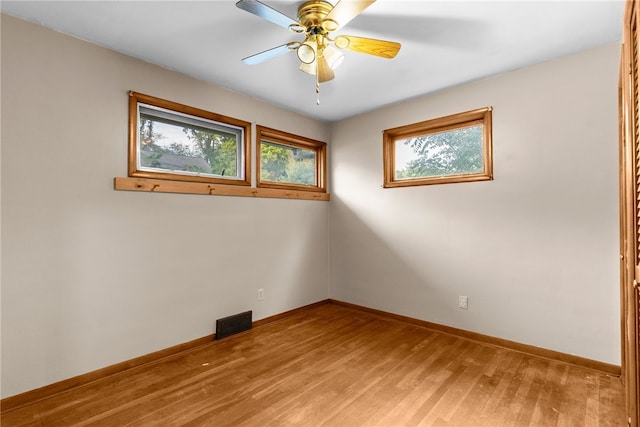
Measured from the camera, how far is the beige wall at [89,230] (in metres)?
1.97

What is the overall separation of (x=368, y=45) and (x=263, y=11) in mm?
669

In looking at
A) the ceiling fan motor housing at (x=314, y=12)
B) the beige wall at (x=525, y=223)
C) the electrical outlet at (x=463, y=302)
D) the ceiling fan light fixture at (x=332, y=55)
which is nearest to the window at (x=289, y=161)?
the beige wall at (x=525, y=223)

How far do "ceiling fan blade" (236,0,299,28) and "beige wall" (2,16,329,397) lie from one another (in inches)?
56.6

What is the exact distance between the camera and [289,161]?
3895 mm

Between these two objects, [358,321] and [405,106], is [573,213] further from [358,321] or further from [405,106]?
[358,321]

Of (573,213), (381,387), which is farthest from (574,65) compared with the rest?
(381,387)

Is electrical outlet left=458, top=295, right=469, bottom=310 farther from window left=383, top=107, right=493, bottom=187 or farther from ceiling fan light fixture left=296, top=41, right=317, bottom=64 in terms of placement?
ceiling fan light fixture left=296, top=41, right=317, bottom=64

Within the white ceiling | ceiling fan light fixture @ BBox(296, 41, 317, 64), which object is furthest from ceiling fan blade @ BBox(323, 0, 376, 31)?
the white ceiling

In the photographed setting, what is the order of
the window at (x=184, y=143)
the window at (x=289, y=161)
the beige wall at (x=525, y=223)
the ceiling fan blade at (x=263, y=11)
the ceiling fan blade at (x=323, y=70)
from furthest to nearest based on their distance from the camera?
the window at (x=289, y=161) < the window at (x=184, y=143) < the beige wall at (x=525, y=223) < the ceiling fan blade at (x=323, y=70) < the ceiling fan blade at (x=263, y=11)

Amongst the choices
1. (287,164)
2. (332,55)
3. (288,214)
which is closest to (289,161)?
(287,164)

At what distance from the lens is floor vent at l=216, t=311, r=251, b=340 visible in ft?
9.78

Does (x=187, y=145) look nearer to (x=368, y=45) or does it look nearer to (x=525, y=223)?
(x=368, y=45)

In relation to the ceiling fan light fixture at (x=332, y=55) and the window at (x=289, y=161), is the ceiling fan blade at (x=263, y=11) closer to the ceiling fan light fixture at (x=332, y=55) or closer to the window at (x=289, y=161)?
the ceiling fan light fixture at (x=332, y=55)

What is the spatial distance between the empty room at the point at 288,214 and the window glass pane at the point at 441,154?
22 mm
